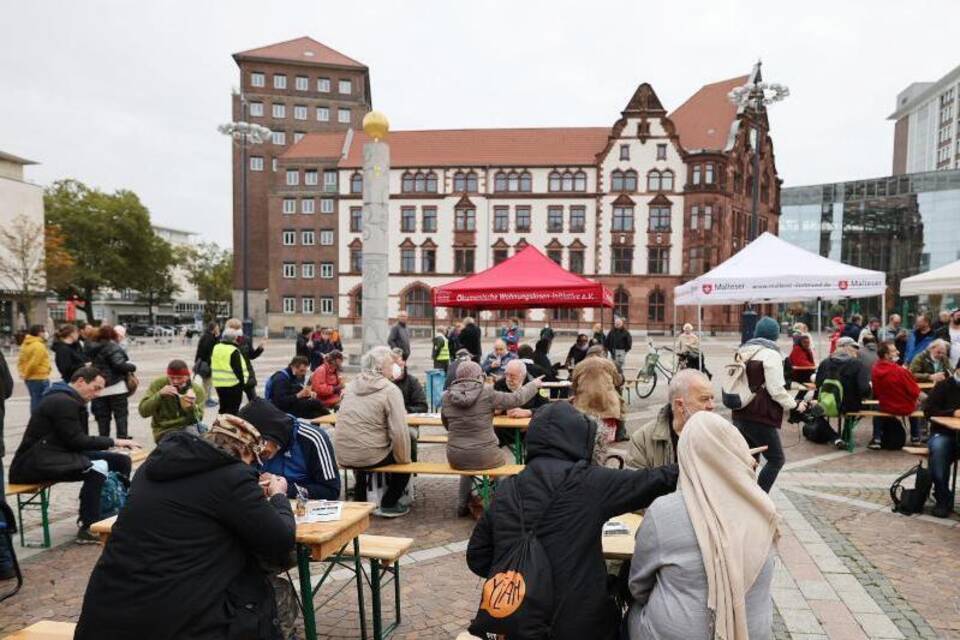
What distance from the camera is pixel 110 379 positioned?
9234 mm

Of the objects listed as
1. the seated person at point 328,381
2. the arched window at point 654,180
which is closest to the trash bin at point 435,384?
the seated person at point 328,381

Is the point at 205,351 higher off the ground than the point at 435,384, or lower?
higher

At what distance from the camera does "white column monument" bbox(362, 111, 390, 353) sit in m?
14.3

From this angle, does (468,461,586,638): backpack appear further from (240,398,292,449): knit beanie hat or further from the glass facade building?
the glass facade building

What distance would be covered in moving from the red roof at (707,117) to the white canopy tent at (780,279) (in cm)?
4305

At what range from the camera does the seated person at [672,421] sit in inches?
148

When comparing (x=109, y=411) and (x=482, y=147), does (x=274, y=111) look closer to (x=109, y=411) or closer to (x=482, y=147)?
(x=482, y=147)

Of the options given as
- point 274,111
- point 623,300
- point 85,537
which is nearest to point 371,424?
point 85,537

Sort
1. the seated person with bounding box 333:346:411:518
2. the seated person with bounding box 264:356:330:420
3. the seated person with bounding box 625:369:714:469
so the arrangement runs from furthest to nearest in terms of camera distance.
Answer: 1. the seated person with bounding box 264:356:330:420
2. the seated person with bounding box 333:346:411:518
3. the seated person with bounding box 625:369:714:469

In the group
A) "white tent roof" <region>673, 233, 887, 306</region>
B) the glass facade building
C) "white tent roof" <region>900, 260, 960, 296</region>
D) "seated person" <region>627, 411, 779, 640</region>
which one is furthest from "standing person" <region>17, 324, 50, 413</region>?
the glass facade building

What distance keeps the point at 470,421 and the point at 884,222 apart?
242 ft

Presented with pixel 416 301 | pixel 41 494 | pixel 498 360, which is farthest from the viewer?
pixel 416 301

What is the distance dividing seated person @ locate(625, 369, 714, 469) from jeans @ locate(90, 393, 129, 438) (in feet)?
27.1

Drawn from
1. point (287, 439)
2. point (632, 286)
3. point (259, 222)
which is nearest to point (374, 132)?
point (287, 439)
